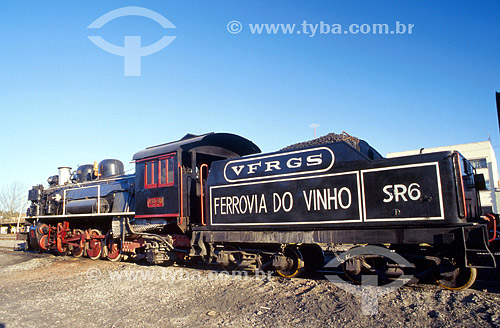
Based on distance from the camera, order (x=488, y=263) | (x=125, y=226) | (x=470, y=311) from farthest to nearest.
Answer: (x=125, y=226) < (x=488, y=263) < (x=470, y=311)

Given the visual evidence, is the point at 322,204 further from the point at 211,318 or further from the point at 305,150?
the point at 211,318

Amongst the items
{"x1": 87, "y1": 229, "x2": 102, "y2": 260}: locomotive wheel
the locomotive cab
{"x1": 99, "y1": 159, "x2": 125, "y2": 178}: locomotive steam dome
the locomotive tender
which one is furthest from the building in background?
the locomotive tender

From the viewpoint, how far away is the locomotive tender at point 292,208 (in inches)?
234

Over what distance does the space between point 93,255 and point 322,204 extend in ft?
30.8

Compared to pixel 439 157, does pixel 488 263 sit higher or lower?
lower

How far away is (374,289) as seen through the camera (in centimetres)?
608

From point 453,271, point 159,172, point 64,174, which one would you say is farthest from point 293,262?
point 64,174

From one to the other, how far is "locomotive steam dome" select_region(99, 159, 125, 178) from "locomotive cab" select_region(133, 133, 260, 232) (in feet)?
16.6

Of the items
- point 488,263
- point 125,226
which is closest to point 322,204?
point 488,263

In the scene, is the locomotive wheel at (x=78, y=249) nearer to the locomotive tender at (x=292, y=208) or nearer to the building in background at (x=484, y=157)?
the locomotive tender at (x=292, y=208)

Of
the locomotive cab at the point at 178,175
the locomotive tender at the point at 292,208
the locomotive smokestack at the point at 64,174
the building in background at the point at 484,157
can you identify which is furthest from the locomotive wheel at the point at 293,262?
the building in background at the point at 484,157

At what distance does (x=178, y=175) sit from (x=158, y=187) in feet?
2.92

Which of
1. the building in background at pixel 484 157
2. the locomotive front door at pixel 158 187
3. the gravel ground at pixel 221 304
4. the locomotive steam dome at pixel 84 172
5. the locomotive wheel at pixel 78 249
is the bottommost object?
the gravel ground at pixel 221 304

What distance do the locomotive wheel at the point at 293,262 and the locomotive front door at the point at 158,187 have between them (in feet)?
10.1
